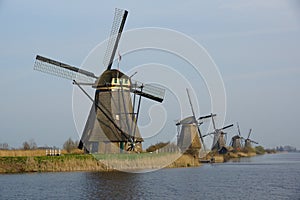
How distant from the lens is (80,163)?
21.7 m

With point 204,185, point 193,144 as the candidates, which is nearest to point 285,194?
point 204,185

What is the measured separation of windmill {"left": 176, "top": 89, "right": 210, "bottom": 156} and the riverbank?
1396cm

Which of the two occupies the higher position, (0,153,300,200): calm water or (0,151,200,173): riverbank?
(0,151,200,173): riverbank

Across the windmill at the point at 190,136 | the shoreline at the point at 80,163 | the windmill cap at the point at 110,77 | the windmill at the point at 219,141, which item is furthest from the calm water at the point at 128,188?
the windmill at the point at 219,141

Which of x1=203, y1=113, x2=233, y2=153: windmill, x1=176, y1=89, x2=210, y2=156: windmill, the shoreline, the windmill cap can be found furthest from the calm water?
x1=203, y1=113, x2=233, y2=153: windmill

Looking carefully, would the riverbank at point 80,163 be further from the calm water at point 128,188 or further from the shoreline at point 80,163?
the calm water at point 128,188

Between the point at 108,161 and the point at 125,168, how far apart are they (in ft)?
3.15

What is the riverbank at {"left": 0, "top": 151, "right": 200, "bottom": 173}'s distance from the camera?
2064cm

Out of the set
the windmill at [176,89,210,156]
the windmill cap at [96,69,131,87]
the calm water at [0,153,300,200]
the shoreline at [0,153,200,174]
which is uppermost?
the windmill cap at [96,69,131,87]

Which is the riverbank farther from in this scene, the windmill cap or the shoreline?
the windmill cap

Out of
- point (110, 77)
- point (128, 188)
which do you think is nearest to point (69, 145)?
point (110, 77)

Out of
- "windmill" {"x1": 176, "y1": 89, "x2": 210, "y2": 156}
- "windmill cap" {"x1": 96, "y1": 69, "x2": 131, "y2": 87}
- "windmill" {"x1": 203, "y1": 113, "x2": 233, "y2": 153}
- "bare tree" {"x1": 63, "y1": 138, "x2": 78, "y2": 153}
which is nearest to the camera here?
"windmill cap" {"x1": 96, "y1": 69, "x2": 131, "y2": 87}

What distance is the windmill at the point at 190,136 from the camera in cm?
3947

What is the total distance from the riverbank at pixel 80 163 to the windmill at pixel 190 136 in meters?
14.0
